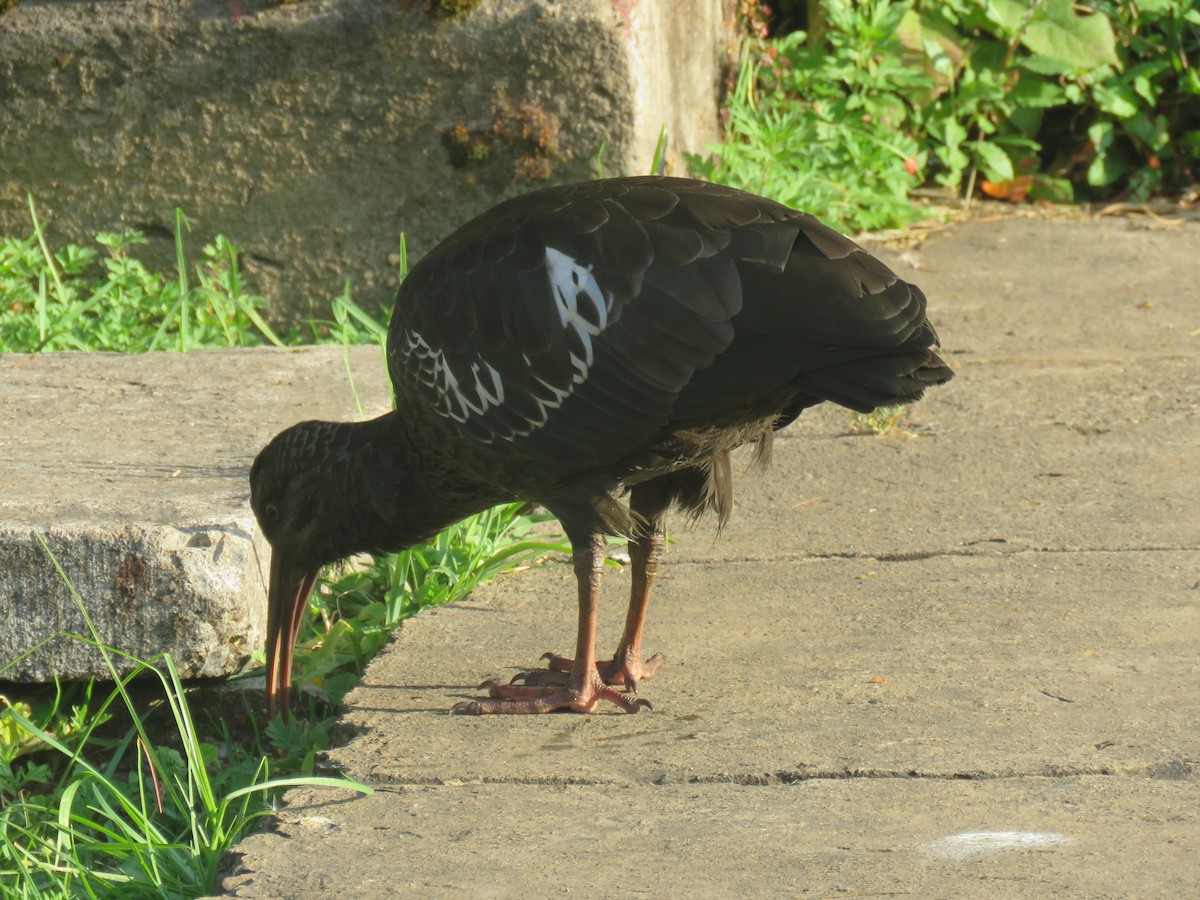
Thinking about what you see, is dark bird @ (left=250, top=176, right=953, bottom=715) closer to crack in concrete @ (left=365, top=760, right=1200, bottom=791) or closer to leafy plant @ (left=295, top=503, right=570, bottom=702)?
leafy plant @ (left=295, top=503, right=570, bottom=702)

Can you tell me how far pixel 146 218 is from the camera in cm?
683

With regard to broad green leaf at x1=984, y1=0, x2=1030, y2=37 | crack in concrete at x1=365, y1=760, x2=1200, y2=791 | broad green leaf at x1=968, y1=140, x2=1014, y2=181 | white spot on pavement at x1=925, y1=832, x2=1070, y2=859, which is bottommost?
crack in concrete at x1=365, y1=760, x2=1200, y2=791

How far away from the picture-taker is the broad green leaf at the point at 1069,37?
28.6ft

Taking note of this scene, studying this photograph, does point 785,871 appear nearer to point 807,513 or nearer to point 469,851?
point 469,851

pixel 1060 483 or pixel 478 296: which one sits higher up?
pixel 478 296

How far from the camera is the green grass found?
3072mm

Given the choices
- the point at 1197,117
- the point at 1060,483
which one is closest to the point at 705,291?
the point at 1060,483

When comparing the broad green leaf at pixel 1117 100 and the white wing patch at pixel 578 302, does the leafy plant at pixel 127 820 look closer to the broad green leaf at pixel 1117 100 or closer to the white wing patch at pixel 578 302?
the white wing patch at pixel 578 302

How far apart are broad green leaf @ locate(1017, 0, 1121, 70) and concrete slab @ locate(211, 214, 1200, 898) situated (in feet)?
11.6

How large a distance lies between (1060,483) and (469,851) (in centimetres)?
281

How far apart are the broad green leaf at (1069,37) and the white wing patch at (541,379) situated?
20.2 ft

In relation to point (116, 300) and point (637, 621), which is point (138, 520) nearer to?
point (637, 621)

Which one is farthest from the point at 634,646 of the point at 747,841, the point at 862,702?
the point at 747,841

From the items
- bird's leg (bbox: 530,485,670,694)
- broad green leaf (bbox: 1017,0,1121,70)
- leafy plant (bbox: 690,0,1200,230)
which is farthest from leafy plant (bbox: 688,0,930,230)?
bird's leg (bbox: 530,485,670,694)
